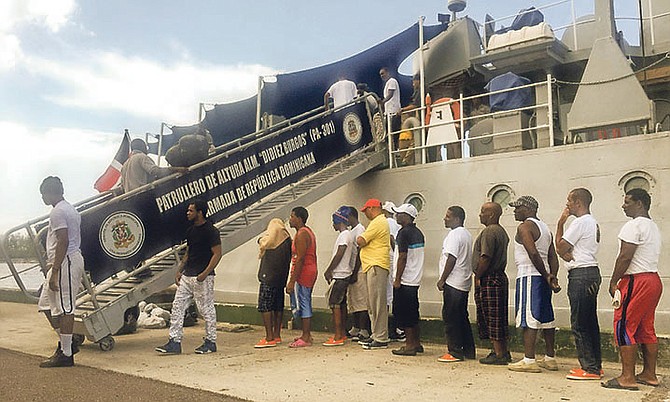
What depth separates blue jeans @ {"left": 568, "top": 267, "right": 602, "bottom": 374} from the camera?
15.9ft

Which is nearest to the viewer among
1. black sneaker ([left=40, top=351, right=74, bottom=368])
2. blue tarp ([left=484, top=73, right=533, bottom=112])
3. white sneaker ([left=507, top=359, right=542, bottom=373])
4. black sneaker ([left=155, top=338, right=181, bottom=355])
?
white sneaker ([left=507, top=359, right=542, bottom=373])

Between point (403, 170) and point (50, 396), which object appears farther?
point (403, 170)

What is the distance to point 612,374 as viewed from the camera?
5.21 meters

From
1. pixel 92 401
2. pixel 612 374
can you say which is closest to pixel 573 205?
pixel 612 374

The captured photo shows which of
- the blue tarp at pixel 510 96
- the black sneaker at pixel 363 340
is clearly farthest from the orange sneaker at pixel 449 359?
the blue tarp at pixel 510 96

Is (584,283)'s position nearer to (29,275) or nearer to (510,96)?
(510,96)

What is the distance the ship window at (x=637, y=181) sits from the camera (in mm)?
6555

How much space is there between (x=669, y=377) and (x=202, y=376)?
3987mm

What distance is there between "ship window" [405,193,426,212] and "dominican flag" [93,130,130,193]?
4.51 meters

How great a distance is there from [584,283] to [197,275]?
3.76 metres

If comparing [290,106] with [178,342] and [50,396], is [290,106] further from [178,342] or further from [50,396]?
[50,396]

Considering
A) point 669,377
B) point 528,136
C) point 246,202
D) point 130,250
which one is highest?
point 528,136

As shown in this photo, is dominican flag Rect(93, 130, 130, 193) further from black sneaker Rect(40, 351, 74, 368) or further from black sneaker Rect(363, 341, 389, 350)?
black sneaker Rect(363, 341, 389, 350)

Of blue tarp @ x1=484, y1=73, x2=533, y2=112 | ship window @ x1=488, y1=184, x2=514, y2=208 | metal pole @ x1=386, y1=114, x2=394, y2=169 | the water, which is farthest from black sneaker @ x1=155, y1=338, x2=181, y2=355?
blue tarp @ x1=484, y1=73, x2=533, y2=112
